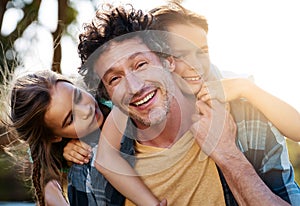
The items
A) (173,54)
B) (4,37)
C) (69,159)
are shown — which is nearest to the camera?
(173,54)

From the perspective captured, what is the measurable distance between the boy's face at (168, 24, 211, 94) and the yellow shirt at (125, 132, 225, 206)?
220 mm

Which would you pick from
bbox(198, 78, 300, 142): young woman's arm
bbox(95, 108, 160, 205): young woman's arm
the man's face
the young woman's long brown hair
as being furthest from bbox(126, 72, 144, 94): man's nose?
the young woman's long brown hair

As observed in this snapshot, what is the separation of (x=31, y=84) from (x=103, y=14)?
473mm

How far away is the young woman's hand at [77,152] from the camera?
2.84m

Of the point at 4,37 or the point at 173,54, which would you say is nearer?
the point at 173,54

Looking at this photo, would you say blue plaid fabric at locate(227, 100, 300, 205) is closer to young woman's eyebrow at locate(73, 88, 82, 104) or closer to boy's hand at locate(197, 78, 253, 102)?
boy's hand at locate(197, 78, 253, 102)

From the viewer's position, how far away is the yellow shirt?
254 cm

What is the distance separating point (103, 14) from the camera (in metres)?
2.82

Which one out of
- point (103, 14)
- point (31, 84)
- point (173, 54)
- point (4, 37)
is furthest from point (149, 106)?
point (4, 37)

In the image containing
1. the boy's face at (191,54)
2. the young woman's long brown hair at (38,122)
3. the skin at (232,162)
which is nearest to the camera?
the skin at (232,162)

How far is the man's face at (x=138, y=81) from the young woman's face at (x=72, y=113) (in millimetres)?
229

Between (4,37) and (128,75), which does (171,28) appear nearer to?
(128,75)

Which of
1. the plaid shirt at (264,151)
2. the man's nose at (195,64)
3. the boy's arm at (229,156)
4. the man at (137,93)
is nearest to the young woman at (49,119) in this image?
the man at (137,93)

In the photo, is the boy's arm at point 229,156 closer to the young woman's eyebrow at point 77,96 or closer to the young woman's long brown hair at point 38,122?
the young woman's eyebrow at point 77,96
